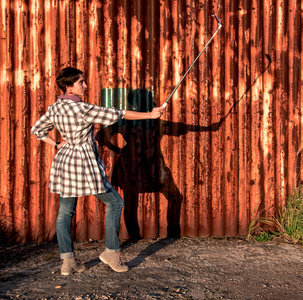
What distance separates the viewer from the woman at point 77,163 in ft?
10.5

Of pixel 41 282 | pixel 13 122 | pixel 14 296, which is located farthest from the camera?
pixel 13 122

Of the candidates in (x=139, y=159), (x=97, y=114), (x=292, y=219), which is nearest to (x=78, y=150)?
(x=97, y=114)

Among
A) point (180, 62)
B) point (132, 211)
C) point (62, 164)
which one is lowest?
point (132, 211)

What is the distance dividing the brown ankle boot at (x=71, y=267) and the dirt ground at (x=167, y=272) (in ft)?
0.16

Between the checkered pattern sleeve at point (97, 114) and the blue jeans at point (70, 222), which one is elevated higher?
the checkered pattern sleeve at point (97, 114)

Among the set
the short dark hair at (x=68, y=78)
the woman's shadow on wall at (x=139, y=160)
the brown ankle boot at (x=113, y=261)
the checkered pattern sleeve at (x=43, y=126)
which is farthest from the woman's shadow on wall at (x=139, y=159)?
the short dark hair at (x=68, y=78)

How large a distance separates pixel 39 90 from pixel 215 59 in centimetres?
203

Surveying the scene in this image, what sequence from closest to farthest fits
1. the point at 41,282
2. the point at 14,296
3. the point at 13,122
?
the point at 14,296
the point at 41,282
the point at 13,122

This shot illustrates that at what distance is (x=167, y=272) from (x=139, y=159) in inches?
56.7

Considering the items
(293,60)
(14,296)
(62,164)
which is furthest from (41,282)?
(293,60)

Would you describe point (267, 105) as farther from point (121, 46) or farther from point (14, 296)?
point (14, 296)

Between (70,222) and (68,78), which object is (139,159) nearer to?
(70,222)

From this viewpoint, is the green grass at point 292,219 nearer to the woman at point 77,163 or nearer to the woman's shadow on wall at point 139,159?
the woman's shadow on wall at point 139,159

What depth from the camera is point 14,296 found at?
113 inches
